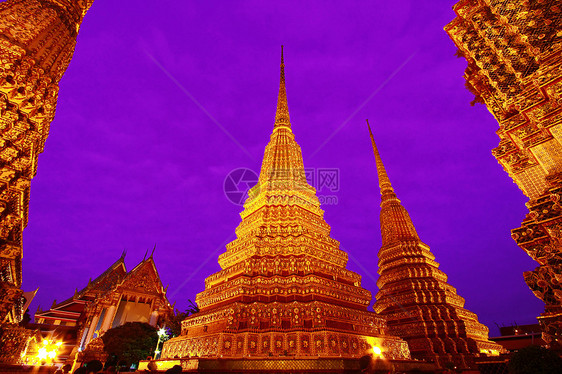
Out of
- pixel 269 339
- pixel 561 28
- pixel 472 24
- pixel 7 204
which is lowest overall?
pixel 269 339

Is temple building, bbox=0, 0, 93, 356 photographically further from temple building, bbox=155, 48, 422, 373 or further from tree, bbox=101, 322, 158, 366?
tree, bbox=101, 322, 158, 366

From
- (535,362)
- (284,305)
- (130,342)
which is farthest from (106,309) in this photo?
(535,362)

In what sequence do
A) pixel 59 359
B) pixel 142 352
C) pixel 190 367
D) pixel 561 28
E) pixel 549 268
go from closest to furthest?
pixel 549 268, pixel 561 28, pixel 190 367, pixel 142 352, pixel 59 359

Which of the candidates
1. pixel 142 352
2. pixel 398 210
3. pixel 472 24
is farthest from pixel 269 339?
pixel 398 210

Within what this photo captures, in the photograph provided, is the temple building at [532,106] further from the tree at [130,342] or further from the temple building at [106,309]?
the temple building at [106,309]

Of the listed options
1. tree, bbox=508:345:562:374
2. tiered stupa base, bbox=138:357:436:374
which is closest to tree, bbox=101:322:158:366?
tiered stupa base, bbox=138:357:436:374

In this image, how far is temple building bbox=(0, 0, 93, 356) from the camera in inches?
318

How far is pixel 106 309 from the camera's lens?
2467 centimetres

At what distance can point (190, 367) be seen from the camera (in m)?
8.94

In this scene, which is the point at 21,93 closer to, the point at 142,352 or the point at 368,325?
the point at 368,325

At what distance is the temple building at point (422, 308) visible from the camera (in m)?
15.4

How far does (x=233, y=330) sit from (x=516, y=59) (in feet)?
38.3

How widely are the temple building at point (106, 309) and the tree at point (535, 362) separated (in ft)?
92.7

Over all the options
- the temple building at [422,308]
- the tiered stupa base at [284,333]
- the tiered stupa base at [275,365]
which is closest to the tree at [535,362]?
the tiered stupa base at [275,365]
